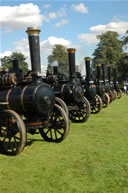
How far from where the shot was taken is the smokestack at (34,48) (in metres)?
5.00

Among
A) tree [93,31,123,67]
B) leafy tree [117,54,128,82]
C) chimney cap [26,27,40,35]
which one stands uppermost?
tree [93,31,123,67]

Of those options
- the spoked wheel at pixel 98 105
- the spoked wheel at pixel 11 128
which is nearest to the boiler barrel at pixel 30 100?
the spoked wheel at pixel 11 128

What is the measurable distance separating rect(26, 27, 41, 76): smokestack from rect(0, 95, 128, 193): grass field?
5.72 ft

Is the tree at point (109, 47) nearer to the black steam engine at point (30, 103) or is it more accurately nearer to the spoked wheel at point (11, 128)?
the black steam engine at point (30, 103)

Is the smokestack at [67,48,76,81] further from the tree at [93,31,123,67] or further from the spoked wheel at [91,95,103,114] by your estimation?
the tree at [93,31,123,67]

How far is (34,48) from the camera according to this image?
16.6 ft

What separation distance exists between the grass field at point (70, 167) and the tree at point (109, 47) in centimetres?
5085

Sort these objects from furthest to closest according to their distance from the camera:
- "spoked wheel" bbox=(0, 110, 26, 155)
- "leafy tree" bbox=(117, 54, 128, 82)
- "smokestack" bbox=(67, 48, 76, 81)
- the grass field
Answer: "leafy tree" bbox=(117, 54, 128, 82)
"smokestack" bbox=(67, 48, 76, 81)
"spoked wheel" bbox=(0, 110, 26, 155)
the grass field

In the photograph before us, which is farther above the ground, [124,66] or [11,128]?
[124,66]

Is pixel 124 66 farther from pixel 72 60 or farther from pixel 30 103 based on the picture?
pixel 30 103


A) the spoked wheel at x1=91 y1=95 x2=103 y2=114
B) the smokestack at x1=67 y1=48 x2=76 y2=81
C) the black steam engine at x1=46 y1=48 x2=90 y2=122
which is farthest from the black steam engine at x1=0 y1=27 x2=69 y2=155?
the spoked wheel at x1=91 y1=95 x2=103 y2=114

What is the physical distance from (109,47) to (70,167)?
5466 cm

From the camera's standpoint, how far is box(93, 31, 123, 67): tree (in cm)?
5519

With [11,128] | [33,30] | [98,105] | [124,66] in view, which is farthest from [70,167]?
[124,66]
